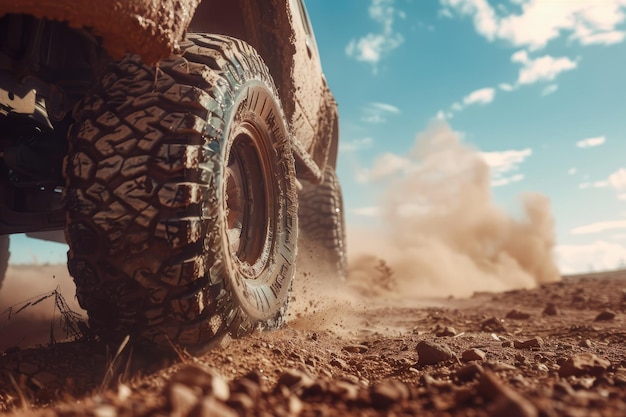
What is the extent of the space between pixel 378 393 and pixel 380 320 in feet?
11.8

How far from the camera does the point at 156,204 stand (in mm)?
1955

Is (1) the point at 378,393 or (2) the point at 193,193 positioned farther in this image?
(2) the point at 193,193

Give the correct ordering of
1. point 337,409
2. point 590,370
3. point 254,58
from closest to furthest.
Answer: point 337,409 → point 590,370 → point 254,58

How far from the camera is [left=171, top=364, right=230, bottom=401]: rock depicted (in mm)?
1112

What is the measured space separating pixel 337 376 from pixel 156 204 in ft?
3.18

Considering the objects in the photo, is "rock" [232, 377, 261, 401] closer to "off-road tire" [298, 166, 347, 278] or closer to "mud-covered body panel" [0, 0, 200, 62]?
"mud-covered body panel" [0, 0, 200, 62]

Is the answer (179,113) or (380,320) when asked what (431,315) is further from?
(179,113)

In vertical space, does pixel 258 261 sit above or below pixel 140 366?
above

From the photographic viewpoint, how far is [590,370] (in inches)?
65.3

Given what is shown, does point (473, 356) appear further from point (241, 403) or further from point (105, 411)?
point (105, 411)

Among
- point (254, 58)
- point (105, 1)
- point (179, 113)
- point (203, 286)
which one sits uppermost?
point (254, 58)

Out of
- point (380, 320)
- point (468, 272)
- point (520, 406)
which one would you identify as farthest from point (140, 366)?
point (468, 272)

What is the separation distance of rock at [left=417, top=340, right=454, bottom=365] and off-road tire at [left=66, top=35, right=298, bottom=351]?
0.82 m

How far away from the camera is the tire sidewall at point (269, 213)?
2.24 metres
